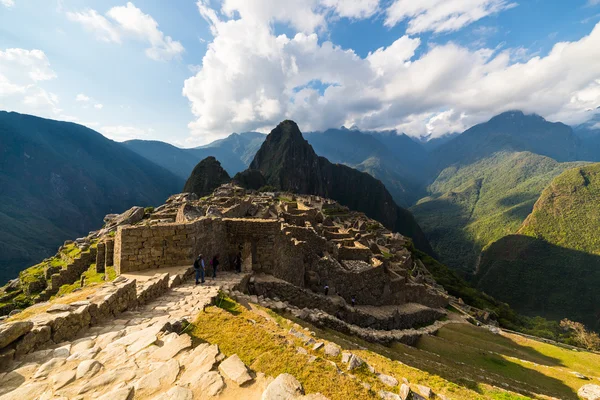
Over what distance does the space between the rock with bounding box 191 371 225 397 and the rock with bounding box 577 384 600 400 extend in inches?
663

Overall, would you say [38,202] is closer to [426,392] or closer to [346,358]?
[346,358]

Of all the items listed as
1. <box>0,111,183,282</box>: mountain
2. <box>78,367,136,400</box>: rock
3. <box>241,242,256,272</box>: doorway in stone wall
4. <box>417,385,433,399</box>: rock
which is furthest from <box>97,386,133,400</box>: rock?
<box>0,111,183,282</box>: mountain

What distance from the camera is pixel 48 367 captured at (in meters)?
4.24

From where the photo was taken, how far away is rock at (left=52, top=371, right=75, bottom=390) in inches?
151

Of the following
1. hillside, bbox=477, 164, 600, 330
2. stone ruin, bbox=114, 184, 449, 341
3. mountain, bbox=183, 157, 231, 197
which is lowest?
hillside, bbox=477, 164, 600, 330

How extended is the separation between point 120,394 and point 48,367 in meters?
1.73

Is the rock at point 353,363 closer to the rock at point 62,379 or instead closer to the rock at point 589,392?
the rock at point 62,379

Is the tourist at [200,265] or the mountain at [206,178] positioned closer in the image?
the tourist at [200,265]

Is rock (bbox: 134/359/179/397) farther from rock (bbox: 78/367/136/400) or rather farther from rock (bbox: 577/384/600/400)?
rock (bbox: 577/384/600/400)

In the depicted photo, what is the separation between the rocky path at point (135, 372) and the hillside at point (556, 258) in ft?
354

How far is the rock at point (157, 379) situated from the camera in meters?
3.78

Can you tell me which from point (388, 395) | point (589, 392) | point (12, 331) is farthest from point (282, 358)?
point (589, 392)

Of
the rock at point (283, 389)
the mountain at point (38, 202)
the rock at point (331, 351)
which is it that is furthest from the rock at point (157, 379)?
the mountain at point (38, 202)

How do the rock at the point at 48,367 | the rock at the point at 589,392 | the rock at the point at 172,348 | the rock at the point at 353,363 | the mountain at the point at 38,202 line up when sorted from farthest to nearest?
the mountain at the point at 38,202 < the rock at the point at 589,392 < the rock at the point at 353,363 < the rock at the point at 172,348 < the rock at the point at 48,367
